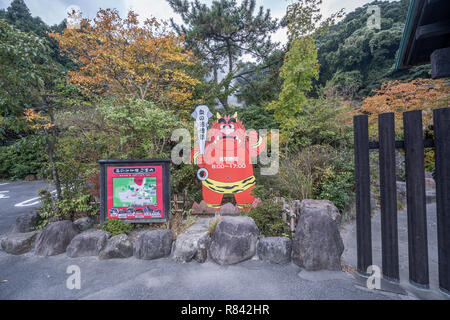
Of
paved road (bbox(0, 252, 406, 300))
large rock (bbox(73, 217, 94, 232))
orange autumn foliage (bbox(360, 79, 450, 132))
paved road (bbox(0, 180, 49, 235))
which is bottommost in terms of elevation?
paved road (bbox(0, 252, 406, 300))

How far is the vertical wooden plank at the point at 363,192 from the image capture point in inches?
99.0

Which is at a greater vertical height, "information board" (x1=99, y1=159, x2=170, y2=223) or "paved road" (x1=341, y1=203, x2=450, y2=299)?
"information board" (x1=99, y1=159, x2=170, y2=223)

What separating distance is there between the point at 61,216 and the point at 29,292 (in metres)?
1.82

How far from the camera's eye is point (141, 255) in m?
3.10

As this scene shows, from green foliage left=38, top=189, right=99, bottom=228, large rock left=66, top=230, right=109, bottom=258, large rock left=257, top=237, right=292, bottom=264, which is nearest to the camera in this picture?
large rock left=257, top=237, right=292, bottom=264

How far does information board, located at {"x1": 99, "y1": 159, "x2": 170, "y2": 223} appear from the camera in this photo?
12.0 ft

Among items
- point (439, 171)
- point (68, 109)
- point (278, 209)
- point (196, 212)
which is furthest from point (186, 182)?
point (439, 171)

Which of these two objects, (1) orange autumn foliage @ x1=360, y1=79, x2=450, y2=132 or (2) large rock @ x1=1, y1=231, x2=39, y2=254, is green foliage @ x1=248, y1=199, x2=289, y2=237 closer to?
(2) large rock @ x1=1, y1=231, x2=39, y2=254

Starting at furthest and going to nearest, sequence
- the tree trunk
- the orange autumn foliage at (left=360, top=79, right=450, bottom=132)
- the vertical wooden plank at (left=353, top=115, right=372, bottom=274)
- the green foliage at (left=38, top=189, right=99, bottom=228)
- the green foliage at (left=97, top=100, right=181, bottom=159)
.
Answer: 1. the orange autumn foliage at (left=360, top=79, right=450, bottom=132)
2. the green foliage at (left=97, top=100, right=181, bottom=159)
3. the tree trunk
4. the green foliage at (left=38, top=189, right=99, bottom=228)
5. the vertical wooden plank at (left=353, top=115, right=372, bottom=274)

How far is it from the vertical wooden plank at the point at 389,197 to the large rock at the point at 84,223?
475 cm

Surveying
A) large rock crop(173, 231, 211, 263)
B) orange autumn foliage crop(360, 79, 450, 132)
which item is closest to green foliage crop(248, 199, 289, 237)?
large rock crop(173, 231, 211, 263)

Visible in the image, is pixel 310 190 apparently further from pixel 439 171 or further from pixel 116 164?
pixel 116 164

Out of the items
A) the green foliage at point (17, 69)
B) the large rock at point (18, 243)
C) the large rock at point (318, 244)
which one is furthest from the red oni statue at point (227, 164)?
the green foliage at point (17, 69)

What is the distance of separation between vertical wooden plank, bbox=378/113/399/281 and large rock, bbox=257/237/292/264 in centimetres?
115
